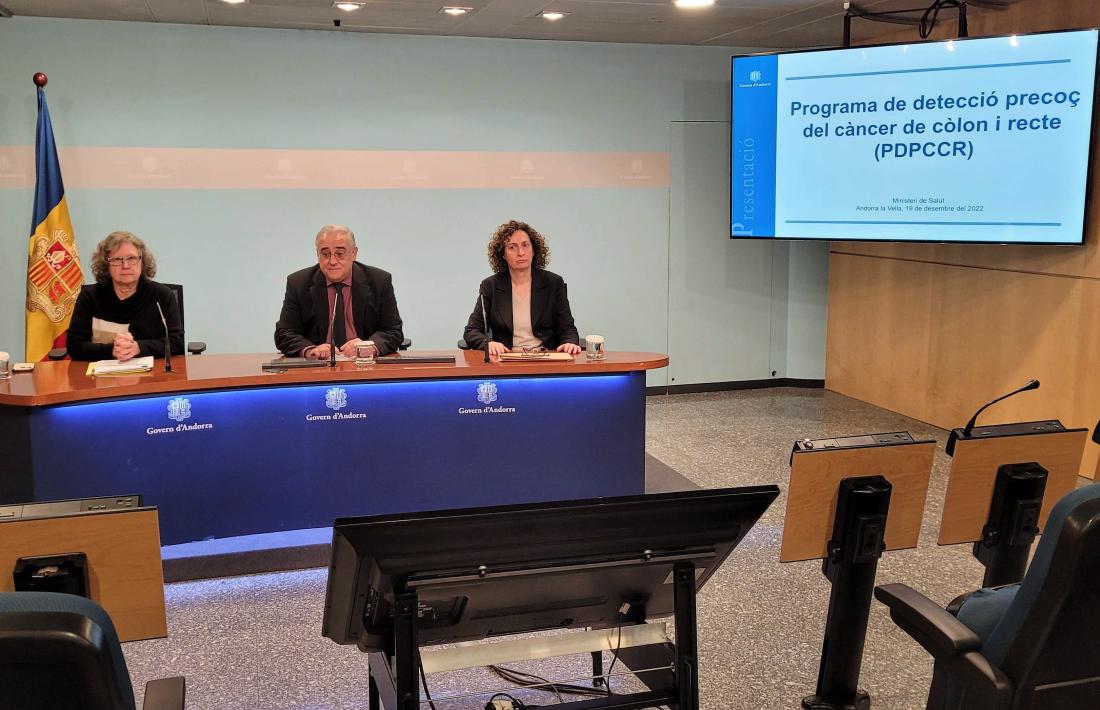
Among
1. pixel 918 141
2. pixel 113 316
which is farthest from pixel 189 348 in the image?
pixel 918 141

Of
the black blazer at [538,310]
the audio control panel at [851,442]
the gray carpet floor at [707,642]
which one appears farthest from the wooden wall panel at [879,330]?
the audio control panel at [851,442]

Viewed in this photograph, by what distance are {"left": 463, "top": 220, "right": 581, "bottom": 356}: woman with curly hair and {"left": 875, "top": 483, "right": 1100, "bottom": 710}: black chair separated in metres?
3.16

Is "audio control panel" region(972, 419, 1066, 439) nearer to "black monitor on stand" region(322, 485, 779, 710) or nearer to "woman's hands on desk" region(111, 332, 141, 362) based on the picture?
"black monitor on stand" region(322, 485, 779, 710)

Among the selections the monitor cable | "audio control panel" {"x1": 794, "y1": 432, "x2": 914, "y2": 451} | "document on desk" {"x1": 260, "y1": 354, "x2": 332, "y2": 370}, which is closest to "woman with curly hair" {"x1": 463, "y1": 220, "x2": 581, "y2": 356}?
"document on desk" {"x1": 260, "y1": 354, "x2": 332, "y2": 370}

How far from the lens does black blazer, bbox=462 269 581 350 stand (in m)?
5.18

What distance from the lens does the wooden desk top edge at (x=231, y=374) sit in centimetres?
375

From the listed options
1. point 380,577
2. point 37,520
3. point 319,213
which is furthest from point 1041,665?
point 319,213

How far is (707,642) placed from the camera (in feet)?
11.6

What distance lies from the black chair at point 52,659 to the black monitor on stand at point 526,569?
0.44m

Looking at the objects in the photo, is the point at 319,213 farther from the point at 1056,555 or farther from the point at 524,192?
the point at 1056,555

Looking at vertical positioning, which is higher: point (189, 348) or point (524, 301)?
point (524, 301)

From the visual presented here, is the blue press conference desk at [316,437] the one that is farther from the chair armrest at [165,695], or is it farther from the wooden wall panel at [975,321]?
the wooden wall panel at [975,321]

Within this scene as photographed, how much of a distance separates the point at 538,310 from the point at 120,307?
1.98 meters

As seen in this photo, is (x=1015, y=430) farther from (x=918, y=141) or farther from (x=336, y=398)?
(x=918, y=141)
